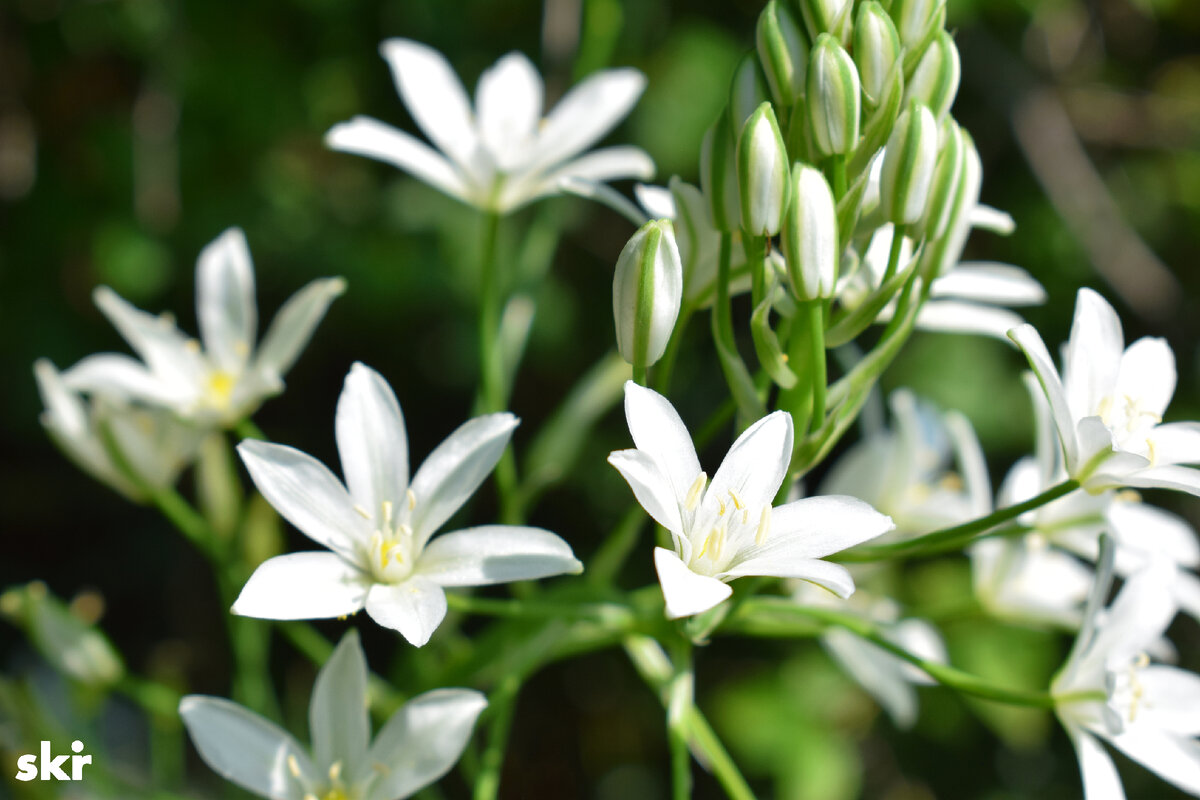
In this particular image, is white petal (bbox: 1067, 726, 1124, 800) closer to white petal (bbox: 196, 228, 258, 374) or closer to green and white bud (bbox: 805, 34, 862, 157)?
green and white bud (bbox: 805, 34, 862, 157)

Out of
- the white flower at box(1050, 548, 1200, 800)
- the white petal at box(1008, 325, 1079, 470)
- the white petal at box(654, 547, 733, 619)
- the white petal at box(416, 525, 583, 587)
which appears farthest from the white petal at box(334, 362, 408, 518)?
the white flower at box(1050, 548, 1200, 800)

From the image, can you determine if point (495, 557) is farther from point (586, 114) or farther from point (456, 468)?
point (586, 114)

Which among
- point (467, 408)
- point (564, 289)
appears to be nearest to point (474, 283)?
point (564, 289)

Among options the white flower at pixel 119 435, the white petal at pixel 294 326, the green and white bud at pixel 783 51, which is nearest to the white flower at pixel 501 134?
the white petal at pixel 294 326

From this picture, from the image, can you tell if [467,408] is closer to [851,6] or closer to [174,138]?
[174,138]

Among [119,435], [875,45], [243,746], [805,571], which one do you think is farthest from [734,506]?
[119,435]

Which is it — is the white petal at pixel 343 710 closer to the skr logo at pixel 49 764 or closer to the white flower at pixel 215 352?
the white flower at pixel 215 352
